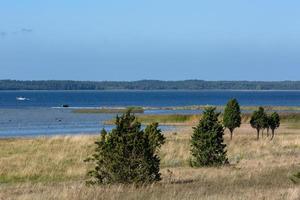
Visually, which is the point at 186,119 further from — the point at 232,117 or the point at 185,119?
the point at 232,117

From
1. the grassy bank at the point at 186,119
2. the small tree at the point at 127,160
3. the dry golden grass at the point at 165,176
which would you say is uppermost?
the small tree at the point at 127,160

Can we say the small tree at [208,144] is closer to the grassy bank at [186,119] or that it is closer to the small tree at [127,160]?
the small tree at [127,160]

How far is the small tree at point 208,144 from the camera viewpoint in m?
23.2

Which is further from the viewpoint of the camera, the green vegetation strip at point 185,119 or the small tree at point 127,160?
the green vegetation strip at point 185,119

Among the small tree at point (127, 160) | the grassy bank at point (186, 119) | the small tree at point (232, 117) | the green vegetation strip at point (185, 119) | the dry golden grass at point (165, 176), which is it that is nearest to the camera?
the dry golden grass at point (165, 176)

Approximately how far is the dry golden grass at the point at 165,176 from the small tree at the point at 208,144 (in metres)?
0.57

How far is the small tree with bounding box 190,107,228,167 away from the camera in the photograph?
76.0 ft

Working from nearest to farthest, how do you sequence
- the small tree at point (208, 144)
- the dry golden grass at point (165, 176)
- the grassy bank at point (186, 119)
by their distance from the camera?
the dry golden grass at point (165, 176), the small tree at point (208, 144), the grassy bank at point (186, 119)

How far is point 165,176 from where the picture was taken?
1945cm

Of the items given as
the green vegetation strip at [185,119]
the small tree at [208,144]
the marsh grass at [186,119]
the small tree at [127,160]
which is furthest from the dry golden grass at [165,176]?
the green vegetation strip at [185,119]

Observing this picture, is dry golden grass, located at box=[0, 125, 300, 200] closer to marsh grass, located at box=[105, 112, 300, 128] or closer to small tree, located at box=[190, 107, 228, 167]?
small tree, located at box=[190, 107, 228, 167]

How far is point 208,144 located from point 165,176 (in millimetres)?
4401

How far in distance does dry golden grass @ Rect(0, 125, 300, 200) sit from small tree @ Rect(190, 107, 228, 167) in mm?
573

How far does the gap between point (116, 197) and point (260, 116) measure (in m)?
31.7
